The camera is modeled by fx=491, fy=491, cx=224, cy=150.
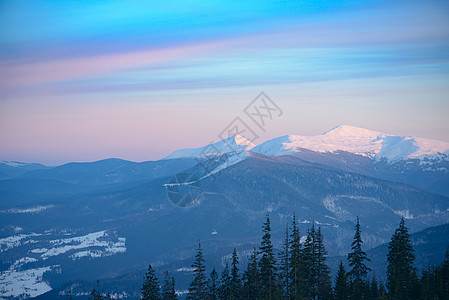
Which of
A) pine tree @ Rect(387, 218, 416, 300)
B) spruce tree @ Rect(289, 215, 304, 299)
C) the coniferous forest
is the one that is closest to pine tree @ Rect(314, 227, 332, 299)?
the coniferous forest

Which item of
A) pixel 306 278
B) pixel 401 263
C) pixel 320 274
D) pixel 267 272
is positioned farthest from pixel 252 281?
pixel 401 263

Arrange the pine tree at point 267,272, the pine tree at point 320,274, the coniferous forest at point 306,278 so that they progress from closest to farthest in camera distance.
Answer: the pine tree at point 267,272, the coniferous forest at point 306,278, the pine tree at point 320,274

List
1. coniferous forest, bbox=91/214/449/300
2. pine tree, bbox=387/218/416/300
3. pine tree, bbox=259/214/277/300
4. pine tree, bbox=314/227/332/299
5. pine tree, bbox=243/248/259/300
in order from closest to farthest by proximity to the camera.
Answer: pine tree, bbox=259/214/277/300 < coniferous forest, bbox=91/214/449/300 < pine tree, bbox=243/248/259/300 < pine tree, bbox=387/218/416/300 < pine tree, bbox=314/227/332/299

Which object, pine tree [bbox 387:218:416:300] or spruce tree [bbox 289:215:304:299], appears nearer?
spruce tree [bbox 289:215:304:299]

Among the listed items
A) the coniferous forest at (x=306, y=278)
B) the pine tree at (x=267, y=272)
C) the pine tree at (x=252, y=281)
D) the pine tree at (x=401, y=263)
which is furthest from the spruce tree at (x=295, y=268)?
the pine tree at (x=401, y=263)

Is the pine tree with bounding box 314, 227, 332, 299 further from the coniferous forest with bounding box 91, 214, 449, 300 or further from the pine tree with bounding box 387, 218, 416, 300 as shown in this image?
the pine tree with bounding box 387, 218, 416, 300

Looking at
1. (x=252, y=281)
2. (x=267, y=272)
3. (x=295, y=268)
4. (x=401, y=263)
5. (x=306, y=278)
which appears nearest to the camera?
(x=295, y=268)

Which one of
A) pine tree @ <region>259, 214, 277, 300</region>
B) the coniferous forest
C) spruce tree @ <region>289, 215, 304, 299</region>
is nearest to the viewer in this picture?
spruce tree @ <region>289, 215, 304, 299</region>

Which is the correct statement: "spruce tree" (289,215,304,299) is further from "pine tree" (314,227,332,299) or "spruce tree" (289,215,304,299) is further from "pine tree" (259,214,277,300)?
"pine tree" (314,227,332,299)

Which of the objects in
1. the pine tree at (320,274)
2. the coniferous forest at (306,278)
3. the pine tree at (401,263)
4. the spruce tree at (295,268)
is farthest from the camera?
the pine tree at (320,274)

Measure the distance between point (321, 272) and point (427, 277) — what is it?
24.0 meters

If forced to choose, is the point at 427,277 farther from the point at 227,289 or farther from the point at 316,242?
the point at 227,289

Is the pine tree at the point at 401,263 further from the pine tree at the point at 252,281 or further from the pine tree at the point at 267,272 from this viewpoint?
the pine tree at the point at 252,281

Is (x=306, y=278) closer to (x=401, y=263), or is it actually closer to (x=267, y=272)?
(x=267, y=272)
